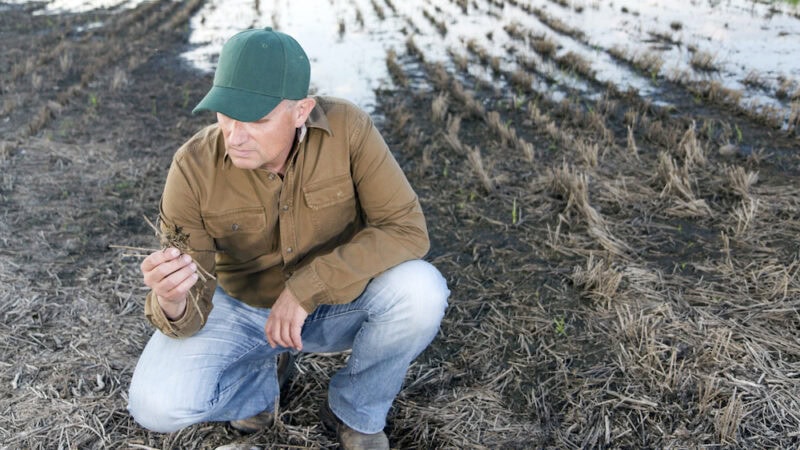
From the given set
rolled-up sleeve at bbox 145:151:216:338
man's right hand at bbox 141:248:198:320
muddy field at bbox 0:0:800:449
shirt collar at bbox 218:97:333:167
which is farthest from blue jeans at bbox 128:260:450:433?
shirt collar at bbox 218:97:333:167

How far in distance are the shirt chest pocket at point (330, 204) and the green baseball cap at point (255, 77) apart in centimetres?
37

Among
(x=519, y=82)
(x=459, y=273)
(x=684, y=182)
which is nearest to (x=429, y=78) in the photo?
(x=519, y=82)

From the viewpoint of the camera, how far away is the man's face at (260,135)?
6.85ft

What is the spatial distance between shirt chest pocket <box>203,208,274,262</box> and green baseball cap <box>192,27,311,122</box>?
406 mm

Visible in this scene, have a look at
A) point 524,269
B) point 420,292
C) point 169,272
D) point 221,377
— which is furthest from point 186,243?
point 524,269

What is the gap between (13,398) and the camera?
8.92 feet

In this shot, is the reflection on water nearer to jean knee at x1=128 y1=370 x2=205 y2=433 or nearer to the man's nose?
the man's nose

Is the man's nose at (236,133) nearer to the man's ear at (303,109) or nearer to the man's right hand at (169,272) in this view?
the man's ear at (303,109)

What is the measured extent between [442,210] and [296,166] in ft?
7.31

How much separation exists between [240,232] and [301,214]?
23 cm

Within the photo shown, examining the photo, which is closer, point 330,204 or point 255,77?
point 255,77

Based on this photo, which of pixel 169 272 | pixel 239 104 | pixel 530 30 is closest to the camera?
pixel 169 272

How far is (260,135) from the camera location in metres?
2.12

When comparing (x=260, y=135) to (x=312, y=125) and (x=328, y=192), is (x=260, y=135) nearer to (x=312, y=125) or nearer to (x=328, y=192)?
(x=312, y=125)
